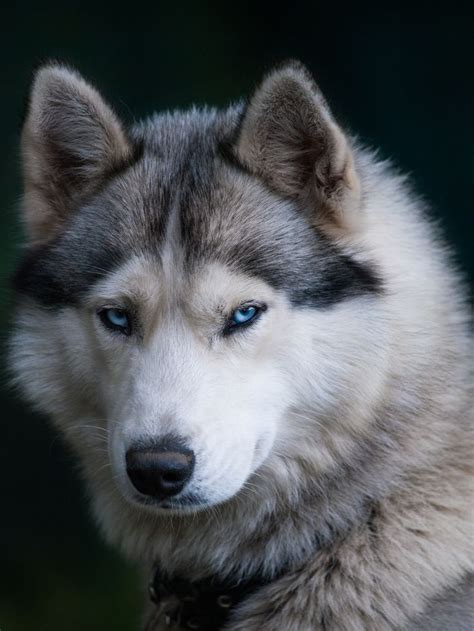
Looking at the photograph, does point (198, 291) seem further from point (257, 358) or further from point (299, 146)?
point (299, 146)

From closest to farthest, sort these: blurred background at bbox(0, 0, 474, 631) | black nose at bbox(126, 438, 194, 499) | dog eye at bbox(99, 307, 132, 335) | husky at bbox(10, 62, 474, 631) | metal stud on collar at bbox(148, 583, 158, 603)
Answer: black nose at bbox(126, 438, 194, 499)
husky at bbox(10, 62, 474, 631)
dog eye at bbox(99, 307, 132, 335)
metal stud on collar at bbox(148, 583, 158, 603)
blurred background at bbox(0, 0, 474, 631)

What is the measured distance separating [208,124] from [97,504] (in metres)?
1.18

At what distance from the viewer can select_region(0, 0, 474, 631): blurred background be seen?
4859 millimetres

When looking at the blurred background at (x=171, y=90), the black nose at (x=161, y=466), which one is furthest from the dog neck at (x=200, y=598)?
the blurred background at (x=171, y=90)

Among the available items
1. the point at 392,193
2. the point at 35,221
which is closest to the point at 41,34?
the point at 35,221

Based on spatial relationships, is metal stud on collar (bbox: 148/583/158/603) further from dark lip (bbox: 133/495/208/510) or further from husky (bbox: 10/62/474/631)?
dark lip (bbox: 133/495/208/510)

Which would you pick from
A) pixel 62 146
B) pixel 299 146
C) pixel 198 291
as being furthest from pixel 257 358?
pixel 62 146

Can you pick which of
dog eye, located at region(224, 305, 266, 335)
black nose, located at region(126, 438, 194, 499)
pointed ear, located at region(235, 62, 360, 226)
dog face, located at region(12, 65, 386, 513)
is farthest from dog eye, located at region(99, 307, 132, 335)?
pointed ear, located at region(235, 62, 360, 226)

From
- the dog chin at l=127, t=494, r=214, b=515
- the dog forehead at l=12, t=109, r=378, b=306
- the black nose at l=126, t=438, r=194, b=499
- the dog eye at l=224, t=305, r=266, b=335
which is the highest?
the dog forehead at l=12, t=109, r=378, b=306

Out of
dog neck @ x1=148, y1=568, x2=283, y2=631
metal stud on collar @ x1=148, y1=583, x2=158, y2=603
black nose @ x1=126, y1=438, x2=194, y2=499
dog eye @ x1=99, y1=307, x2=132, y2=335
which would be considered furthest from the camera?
metal stud on collar @ x1=148, y1=583, x2=158, y2=603

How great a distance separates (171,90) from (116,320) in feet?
8.71

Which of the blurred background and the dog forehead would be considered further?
the blurred background

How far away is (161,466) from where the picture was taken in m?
2.42

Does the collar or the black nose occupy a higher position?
the black nose
